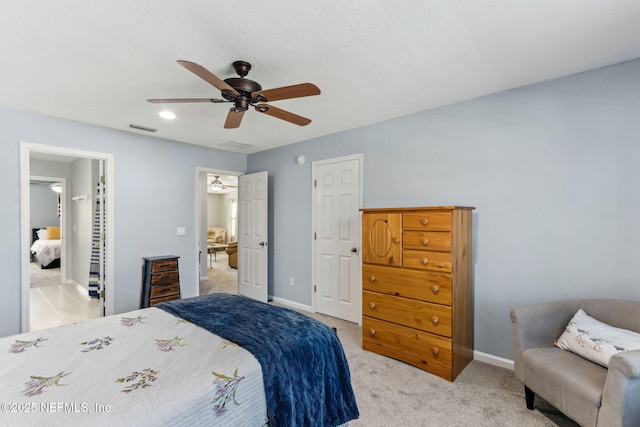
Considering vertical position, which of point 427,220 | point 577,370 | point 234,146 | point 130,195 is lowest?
point 577,370

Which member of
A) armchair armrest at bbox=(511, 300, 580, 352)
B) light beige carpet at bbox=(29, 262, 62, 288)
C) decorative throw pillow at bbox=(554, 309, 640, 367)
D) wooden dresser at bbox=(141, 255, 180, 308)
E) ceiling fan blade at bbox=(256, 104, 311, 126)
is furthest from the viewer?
light beige carpet at bbox=(29, 262, 62, 288)

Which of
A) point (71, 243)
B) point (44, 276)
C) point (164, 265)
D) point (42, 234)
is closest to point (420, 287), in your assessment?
point (164, 265)

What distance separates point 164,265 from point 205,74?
319 centimetres

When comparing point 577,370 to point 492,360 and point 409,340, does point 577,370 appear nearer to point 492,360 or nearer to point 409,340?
point 492,360

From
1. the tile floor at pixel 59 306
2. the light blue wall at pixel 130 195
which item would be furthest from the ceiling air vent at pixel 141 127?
the tile floor at pixel 59 306

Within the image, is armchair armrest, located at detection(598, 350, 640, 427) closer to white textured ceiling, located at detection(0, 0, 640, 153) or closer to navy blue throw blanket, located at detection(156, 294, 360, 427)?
navy blue throw blanket, located at detection(156, 294, 360, 427)

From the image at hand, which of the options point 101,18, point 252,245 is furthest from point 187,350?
point 252,245

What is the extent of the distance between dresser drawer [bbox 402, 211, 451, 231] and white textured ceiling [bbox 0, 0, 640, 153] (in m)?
1.13

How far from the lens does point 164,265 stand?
4.13m

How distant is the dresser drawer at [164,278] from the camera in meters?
4.03

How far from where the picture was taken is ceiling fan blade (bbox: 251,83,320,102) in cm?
196

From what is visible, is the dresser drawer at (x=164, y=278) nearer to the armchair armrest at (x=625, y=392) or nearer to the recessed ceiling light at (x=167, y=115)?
the recessed ceiling light at (x=167, y=115)

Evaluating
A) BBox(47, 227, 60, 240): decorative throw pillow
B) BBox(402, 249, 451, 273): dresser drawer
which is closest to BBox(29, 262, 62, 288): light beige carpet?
BBox(47, 227, 60, 240): decorative throw pillow

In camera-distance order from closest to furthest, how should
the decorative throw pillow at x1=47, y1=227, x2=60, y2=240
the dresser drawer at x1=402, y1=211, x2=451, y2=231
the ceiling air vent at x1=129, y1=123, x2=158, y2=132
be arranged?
the dresser drawer at x1=402, y1=211, x2=451, y2=231 < the ceiling air vent at x1=129, y1=123, x2=158, y2=132 < the decorative throw pillow at x1=47, y1=227, x2=60, y2=240
